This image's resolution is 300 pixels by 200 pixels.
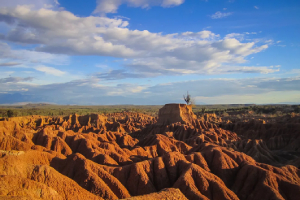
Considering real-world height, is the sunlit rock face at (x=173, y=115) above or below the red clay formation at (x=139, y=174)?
above

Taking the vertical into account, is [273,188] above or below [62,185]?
below

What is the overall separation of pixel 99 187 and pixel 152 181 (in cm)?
619

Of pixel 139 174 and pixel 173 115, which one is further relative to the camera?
pixel 173 115

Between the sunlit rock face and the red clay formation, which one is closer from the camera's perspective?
the red clay formation

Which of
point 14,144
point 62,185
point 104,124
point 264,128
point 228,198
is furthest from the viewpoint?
point 104,124

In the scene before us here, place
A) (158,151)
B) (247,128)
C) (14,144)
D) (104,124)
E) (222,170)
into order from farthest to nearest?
(104,124) → (247,128) → (158,151) → (14,144) → (222,170)

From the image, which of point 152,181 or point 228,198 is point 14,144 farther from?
point 228,198

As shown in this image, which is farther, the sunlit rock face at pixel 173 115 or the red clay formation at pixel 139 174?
the sunlit rock face at pixel 173 115

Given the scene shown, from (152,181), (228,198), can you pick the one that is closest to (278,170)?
(228,198)

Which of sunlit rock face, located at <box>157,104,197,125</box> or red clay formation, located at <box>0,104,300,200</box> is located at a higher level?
sunlit rock face, located at <box>157,104,197,125</box>

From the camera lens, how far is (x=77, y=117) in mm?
82875

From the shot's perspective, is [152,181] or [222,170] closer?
[152,181]

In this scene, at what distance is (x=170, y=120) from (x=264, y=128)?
25.6 metres

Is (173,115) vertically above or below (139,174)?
above
